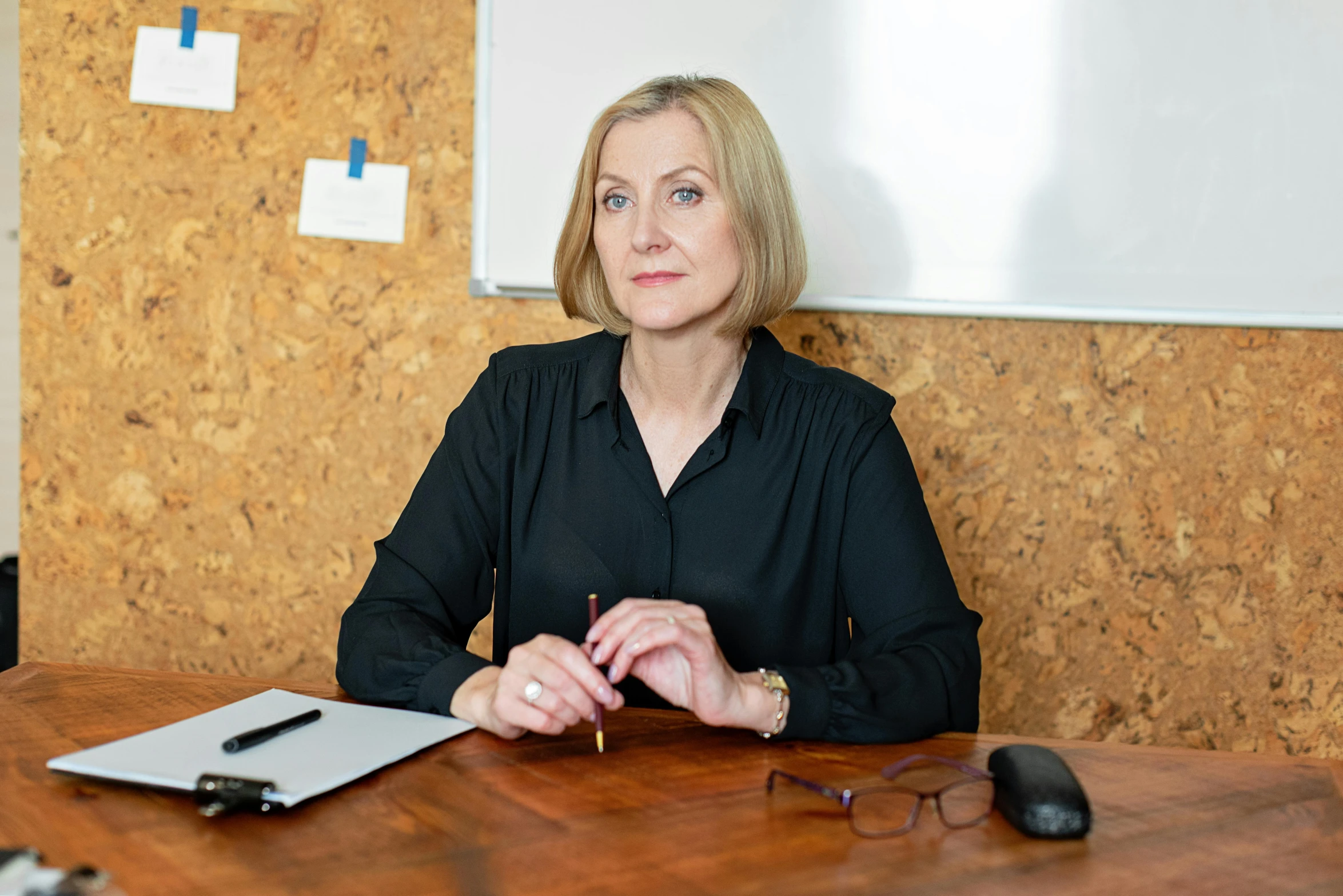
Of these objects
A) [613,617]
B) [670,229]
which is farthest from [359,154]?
[613,617]

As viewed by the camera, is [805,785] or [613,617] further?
[613,617]

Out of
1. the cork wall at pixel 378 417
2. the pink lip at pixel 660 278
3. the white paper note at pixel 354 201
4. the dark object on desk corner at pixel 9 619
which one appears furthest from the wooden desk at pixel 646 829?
the dark object on desk corner at pixel 9 619

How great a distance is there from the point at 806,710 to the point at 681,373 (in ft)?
2.00

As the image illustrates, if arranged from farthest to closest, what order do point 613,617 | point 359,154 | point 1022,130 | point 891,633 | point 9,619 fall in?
point 9,619 < point 359,154 < point 1022,130 < point 891,633 < point 613,617

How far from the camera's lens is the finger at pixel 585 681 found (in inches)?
39.1

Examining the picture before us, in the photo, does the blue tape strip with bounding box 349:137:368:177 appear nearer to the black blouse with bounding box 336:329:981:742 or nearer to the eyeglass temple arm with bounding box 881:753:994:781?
the black blouse with bounding box 336:329:981:742

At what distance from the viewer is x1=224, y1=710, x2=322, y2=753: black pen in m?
0.92

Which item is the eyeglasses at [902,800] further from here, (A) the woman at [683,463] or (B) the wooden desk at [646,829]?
(A) the woman at [683,463]

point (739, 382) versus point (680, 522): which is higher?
point (739, 382)

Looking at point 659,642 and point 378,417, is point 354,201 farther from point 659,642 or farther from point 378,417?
point 659,642

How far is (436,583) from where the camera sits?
1.36 meters

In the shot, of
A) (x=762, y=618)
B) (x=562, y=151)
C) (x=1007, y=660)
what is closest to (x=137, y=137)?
(x=562, y=151)

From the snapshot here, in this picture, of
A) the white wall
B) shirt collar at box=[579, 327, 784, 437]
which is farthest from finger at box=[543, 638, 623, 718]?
the white wall

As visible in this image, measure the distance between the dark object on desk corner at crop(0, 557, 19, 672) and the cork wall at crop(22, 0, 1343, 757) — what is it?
6.7 inches
